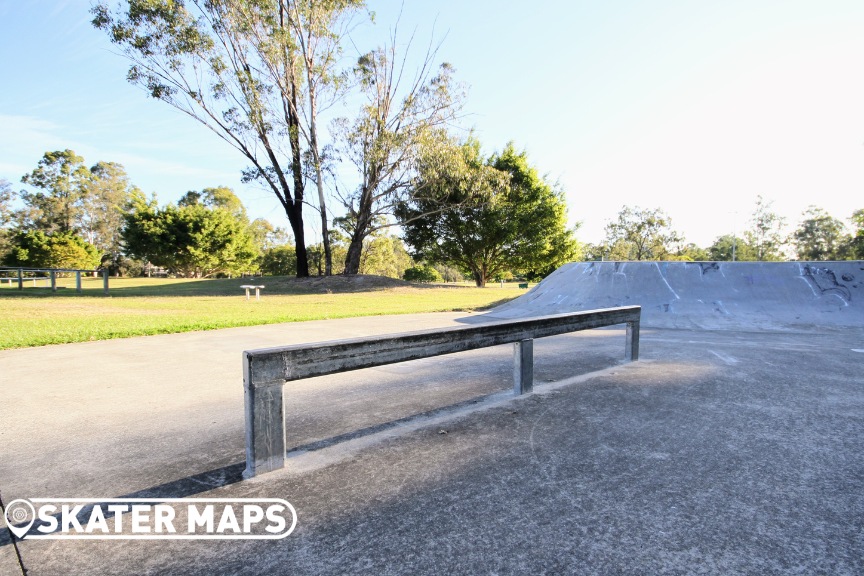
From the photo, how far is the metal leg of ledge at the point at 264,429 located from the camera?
266 cm

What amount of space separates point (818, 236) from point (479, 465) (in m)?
75.3

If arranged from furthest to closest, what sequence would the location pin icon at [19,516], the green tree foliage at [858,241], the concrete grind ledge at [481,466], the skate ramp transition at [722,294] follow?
the green tree foliage at [858,241] < the skate ramp transition at [722,294] < the location pin icon at [19,516] < the concrete grind ledge at [481,466]

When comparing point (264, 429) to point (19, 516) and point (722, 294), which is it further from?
point (722, 294)

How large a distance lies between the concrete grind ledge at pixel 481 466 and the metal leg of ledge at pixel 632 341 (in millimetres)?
355

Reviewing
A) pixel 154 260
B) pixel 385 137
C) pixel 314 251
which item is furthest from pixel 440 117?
pixel 154 260

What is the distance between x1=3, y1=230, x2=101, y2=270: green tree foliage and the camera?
4503 cm

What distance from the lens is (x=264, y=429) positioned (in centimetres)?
270

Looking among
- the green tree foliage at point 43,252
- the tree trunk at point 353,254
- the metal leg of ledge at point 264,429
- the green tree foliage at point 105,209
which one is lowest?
the metal leg of ledge at point 264,429

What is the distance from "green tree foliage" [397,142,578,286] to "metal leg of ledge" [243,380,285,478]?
2636 centimetres

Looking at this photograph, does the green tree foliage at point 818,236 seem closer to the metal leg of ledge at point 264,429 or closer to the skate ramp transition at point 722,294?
the skate ramp transition at point 722,294

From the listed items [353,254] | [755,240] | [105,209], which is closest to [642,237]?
[755,240]

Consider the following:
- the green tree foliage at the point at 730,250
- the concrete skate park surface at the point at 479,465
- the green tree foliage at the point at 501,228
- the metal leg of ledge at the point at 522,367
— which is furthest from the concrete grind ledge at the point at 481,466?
the green tree foliage at the point at 730,250

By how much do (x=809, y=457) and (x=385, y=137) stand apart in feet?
74.0

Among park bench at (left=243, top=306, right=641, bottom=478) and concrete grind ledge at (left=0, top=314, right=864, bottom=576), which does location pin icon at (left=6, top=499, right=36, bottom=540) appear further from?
park bench at (left=243, top=306, right=641, bottom=478)
